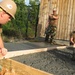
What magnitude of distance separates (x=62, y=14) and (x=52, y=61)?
7.87 meters

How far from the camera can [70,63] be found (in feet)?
31.5

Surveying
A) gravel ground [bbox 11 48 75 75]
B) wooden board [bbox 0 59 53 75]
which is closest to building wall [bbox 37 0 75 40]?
gravel ground [bbox 11 48 75 75]

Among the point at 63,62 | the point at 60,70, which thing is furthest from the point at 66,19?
the point at 60,70

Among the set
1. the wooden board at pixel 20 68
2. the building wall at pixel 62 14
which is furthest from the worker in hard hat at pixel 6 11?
the building wall at pixel 62 14

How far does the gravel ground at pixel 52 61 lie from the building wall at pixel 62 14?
542 centimetres

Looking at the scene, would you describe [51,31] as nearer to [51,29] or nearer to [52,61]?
[51,29]

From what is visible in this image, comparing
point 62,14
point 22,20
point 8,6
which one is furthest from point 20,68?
point 22,20

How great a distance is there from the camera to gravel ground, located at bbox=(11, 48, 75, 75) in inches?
329

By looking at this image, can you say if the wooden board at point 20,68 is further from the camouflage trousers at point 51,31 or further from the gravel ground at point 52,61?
the camouflage trousers at point 51,31

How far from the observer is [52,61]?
31.9 ft

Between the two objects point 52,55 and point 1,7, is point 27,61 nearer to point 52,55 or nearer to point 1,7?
point 52,55

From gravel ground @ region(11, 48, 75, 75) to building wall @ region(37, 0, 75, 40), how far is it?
542 centimetres

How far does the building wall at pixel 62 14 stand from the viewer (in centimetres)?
1677

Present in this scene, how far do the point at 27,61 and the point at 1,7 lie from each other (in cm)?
523
